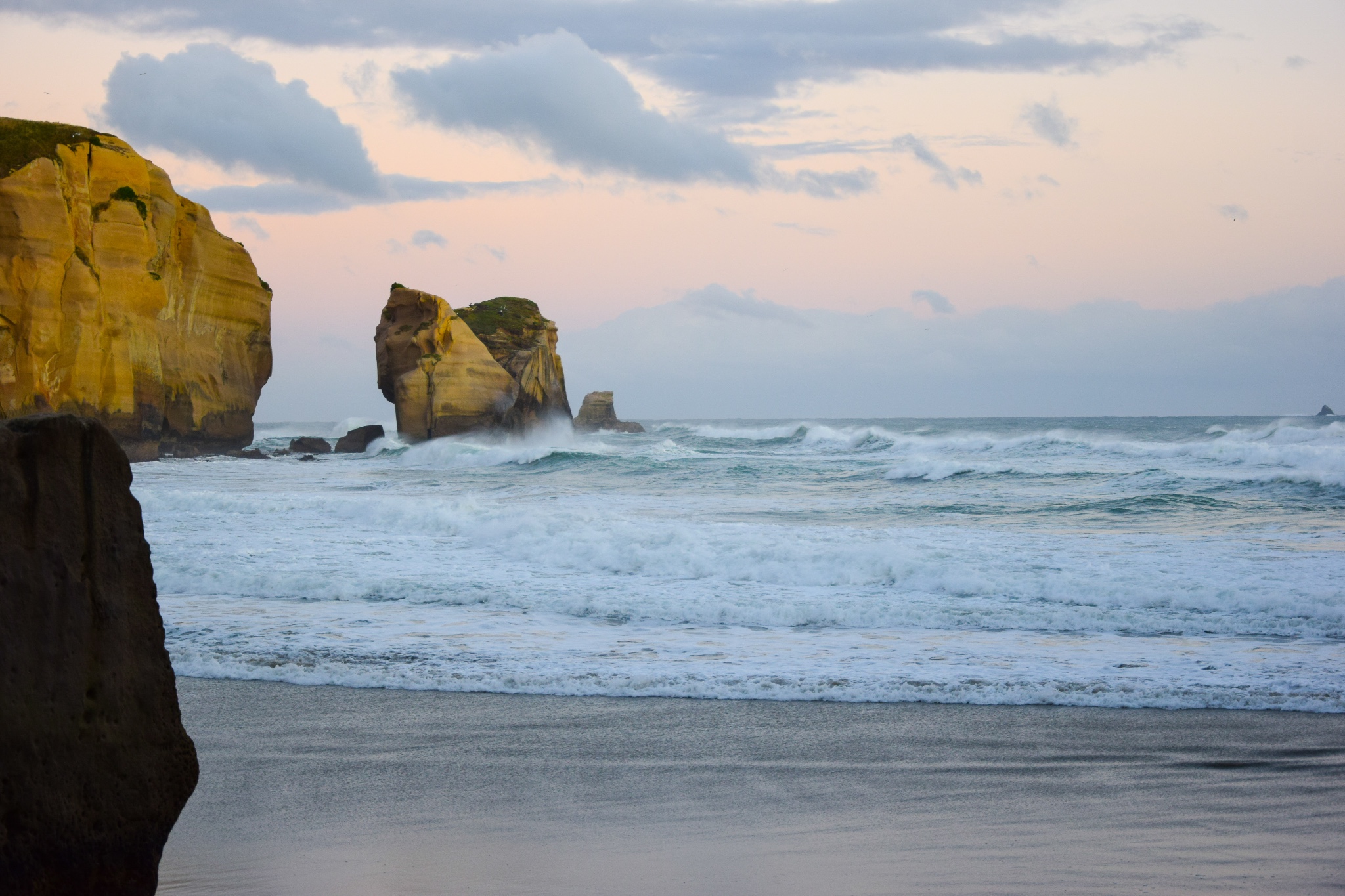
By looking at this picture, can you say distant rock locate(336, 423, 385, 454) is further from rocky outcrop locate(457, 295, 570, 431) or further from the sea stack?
rocky outcrop locate(457, 295, 570, 431)

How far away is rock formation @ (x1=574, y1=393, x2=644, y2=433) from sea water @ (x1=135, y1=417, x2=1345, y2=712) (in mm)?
70341

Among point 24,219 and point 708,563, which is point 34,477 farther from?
point 24,219

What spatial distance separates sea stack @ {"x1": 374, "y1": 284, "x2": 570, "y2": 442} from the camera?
4397cm

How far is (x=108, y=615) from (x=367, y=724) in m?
3.05

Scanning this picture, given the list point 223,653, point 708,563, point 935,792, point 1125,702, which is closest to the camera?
point 935,792

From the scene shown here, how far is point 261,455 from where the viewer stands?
1490 inches

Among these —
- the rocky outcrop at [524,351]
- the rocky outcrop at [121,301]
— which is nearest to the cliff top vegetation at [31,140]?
the rocky outcrop at [121,301]

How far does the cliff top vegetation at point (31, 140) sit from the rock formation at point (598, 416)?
59.0 metres

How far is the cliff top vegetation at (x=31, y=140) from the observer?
28172 mm

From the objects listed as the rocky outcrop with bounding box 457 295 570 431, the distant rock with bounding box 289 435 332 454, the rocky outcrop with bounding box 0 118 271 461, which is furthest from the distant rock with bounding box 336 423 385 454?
the rocky outcrop with bounding box 457 295 570 431

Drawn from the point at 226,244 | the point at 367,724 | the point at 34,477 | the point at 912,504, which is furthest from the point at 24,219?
the point at 34,477

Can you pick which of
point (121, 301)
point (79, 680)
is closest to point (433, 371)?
point (121, 301)

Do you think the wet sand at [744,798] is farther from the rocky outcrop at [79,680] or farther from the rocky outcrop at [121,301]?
the rocky outcrop at [121,301]

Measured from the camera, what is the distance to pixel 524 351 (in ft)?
168
